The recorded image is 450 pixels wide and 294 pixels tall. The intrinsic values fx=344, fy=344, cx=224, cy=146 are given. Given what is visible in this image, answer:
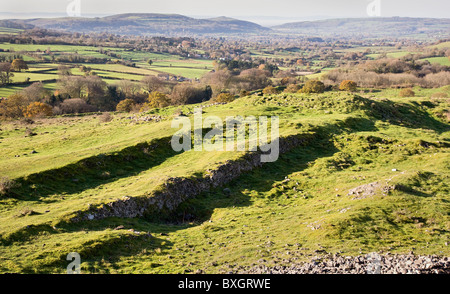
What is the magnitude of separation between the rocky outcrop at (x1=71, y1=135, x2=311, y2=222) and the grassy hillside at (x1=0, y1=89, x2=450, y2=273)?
28 cm

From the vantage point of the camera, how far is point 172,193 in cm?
2427

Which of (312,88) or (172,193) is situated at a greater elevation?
(312,88)

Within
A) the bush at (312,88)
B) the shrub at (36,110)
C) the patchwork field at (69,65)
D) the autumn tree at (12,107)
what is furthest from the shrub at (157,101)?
the patchwork field at (69,65)

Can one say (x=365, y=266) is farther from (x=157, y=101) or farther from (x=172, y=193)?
(x=157, y=101)

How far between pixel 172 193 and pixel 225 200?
3961 millimetres

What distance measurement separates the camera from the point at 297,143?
113 feet

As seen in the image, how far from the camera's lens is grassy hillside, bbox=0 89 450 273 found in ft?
55.0

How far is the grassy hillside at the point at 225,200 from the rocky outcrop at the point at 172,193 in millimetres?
284

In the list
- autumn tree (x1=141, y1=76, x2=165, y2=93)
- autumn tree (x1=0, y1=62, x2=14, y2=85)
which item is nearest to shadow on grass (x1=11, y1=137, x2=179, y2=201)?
autumn tree (x1=141, y1=76, x2=165, y2=93)

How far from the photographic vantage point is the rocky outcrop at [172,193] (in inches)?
830

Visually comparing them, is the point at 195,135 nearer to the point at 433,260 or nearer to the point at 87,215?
the point at 87,215

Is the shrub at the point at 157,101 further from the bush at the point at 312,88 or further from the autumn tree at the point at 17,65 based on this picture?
the autumn tree at the point at 17,65

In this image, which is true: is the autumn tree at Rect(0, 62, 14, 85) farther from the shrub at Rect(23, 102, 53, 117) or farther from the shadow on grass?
the shadow on grass

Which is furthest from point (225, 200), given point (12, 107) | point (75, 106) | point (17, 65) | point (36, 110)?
point (17, 65)
